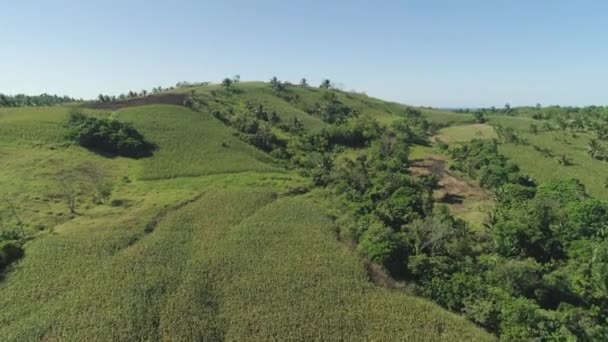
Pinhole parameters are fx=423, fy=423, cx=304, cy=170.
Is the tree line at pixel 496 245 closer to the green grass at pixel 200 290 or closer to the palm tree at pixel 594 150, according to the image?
the green grass at pixel 200 290

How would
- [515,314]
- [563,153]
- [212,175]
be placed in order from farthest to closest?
[563,153], [212,175], [515,314]

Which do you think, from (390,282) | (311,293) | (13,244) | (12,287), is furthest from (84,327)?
(390,282)

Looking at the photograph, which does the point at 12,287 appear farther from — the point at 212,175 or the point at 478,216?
the point at 478,216

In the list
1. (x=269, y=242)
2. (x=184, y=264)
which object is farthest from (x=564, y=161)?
(x=184, y=264)

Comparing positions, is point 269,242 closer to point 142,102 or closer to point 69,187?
point 69,187

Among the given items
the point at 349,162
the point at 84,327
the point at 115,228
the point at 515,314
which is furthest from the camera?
the point at 349,162

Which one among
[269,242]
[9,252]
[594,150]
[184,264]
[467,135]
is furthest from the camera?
[467,135]
